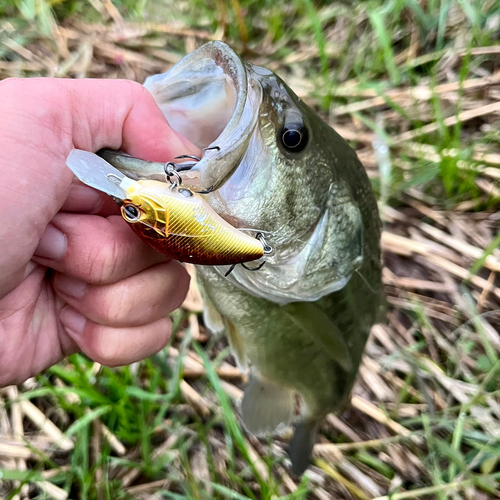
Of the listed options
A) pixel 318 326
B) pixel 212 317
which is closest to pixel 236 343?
pixel 212 317

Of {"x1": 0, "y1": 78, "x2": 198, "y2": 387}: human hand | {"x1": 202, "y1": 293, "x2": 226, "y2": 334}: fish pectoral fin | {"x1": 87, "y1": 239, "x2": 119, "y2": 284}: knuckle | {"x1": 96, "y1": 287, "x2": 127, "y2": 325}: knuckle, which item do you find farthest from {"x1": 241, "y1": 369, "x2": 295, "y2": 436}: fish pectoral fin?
{"x1": 87, "y1": 239, "x2": 119, "y2": 284}: knuckle

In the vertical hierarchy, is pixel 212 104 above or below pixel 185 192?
above

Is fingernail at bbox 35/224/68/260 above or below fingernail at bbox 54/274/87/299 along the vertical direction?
above

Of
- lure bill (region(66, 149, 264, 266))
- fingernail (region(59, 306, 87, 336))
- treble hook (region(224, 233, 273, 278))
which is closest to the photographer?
lure bill (region(66, 149, 264, 266))

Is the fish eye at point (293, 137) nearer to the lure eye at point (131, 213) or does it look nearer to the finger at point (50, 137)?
the finger at point (50, 137)

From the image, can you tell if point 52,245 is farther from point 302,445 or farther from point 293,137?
point 302,445

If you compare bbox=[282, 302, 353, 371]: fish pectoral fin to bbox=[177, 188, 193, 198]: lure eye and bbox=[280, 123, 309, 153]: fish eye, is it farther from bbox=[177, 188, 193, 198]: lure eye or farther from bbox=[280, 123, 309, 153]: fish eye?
bbox=[177, 188, 193, 198]: lure eye

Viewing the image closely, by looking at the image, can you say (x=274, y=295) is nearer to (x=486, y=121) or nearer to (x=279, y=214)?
(x=279, y=214)
